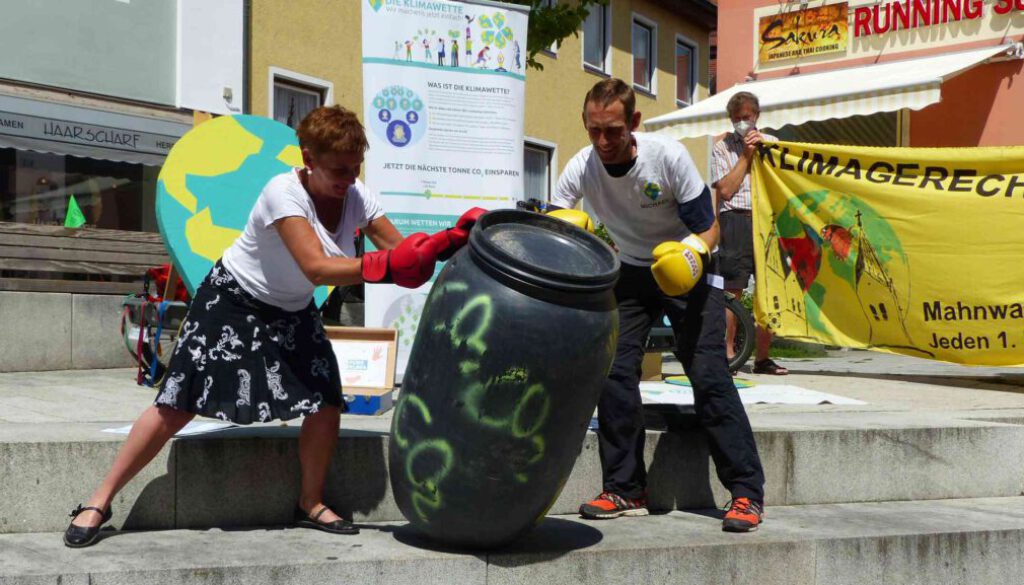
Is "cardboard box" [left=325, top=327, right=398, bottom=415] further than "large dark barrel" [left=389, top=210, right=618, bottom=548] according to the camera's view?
Yes

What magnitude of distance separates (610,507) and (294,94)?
11520 mm

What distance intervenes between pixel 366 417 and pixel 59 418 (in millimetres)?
1307

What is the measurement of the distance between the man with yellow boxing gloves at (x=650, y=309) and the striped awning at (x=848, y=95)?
713 centimetres

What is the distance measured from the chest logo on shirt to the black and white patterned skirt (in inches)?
52.8

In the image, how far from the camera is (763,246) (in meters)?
8.12

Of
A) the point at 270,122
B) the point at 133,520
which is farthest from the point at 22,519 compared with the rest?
the point at 270,122

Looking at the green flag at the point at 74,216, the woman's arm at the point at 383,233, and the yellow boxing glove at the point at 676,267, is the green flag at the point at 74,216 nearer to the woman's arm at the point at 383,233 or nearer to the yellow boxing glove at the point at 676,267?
the woman's arm at the point at 383,233

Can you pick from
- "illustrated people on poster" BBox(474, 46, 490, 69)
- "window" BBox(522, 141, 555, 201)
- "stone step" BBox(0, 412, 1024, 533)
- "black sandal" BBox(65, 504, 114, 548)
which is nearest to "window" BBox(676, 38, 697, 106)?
"window" BBox(522, 141, 555, 201)

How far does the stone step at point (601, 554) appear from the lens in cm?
369

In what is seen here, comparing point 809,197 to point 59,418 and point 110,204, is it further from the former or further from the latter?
point 110,204

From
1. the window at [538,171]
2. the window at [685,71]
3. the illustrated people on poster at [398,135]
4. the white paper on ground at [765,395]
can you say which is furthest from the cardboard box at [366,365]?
the window at [685,71]

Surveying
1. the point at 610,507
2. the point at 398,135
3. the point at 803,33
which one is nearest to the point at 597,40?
the point at 803,33

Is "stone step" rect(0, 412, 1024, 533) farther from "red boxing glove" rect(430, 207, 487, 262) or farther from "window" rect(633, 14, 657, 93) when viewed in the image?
"window" rect(633, 14, 657, 93)

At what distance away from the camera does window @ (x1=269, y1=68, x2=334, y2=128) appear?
14685 mm
